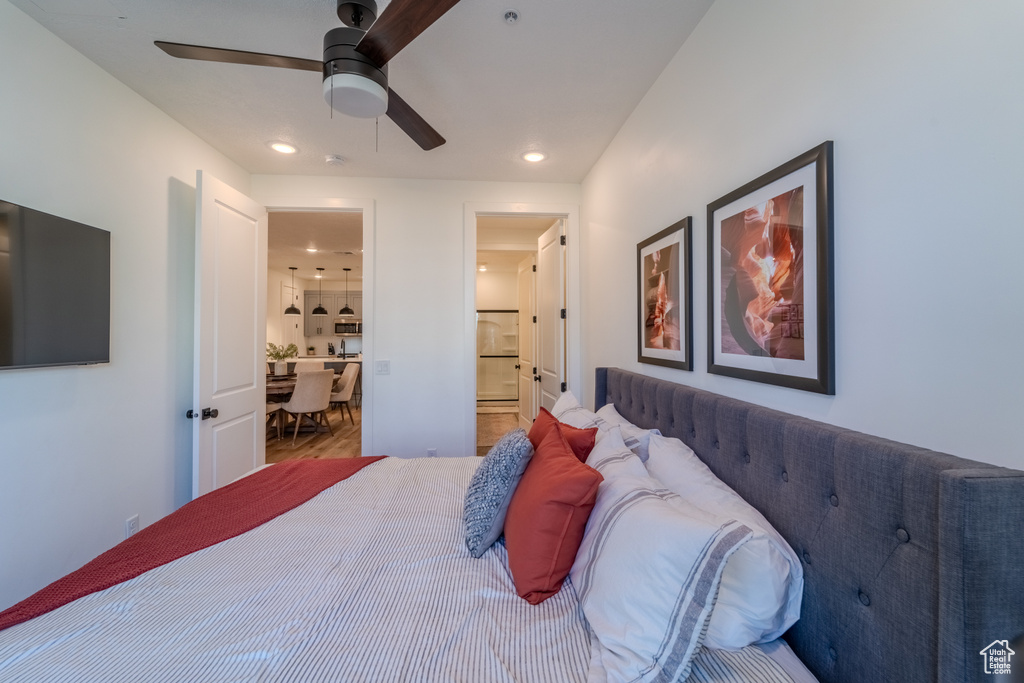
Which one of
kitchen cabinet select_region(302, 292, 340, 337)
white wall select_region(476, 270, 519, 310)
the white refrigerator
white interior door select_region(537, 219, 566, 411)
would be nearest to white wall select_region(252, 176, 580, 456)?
white interior door select_region(537, 219, 566, 411)

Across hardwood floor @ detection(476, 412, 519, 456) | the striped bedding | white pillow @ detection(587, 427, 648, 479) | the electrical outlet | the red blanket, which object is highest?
white pillow @ detection(587, 427, 648, 479)

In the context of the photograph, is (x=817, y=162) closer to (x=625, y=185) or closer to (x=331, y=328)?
(x=625, y=185)

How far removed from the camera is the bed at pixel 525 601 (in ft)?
1.94

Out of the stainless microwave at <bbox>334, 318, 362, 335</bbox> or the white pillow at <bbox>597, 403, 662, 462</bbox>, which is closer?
the white pillow at <bbox>597, 403, 662, 462</bbox>

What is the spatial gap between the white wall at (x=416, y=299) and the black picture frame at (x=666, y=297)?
1.57m

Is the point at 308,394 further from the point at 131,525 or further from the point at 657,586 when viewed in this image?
the point at 657,586

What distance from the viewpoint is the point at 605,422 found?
1781 mm

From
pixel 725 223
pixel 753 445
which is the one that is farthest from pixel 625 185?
pixel 753 445

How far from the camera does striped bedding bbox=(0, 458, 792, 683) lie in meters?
0.80

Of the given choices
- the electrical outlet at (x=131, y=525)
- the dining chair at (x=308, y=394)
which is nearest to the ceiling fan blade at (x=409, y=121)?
the electrical outlet at (x=131, y=525)

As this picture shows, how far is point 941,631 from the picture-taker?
602 millimetres

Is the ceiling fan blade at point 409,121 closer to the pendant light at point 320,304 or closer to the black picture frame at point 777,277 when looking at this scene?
the black picture frame at point 777,277

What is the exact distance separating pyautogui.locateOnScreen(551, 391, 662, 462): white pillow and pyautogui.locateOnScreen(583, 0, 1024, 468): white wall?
427 millimetres

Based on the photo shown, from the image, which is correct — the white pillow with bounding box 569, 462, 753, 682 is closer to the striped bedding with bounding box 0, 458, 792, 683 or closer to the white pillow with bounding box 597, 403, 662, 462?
the striped bedding with bounding box 0, 458, 792, 683
